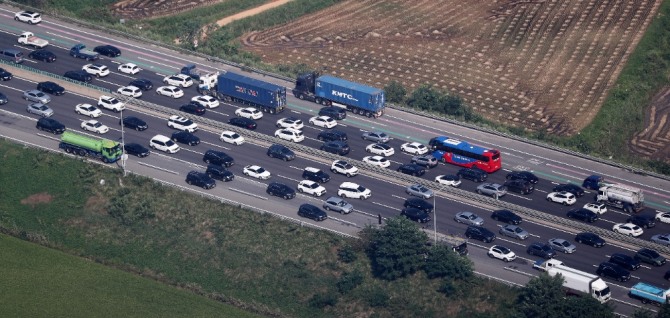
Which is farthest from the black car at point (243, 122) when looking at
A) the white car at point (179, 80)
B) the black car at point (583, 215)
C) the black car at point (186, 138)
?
the black car at point (583, 215)

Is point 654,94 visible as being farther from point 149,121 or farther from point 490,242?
point 149,121

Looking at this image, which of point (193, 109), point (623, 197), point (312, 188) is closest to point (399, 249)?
point (312, 188)

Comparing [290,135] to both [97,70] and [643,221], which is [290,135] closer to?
[97,70]

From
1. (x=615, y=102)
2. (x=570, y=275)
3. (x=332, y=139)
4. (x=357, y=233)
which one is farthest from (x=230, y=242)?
(x=615, y=102)

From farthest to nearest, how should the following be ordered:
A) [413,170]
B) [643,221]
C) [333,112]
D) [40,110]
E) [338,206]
Result: [333,112] < [40,110] < [413,170] < [338,206] < [643,221]

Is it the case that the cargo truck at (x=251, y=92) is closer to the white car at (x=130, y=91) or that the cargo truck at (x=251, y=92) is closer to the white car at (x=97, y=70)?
the white car at (x=130, y=91)

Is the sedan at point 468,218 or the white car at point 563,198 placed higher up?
the white car at point 563,198
